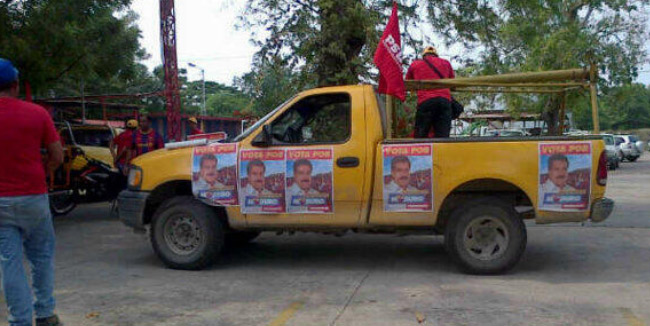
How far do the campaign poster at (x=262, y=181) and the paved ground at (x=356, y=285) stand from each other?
0.73 metres

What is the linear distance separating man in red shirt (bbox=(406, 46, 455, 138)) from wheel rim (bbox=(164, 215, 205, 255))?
2.84m

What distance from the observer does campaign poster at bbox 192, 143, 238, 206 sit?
257 inches

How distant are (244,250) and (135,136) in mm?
3515

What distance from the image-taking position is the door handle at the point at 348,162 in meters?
6.33

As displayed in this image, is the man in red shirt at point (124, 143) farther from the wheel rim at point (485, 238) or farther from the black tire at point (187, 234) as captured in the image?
the wheel rim at point (485, 238)

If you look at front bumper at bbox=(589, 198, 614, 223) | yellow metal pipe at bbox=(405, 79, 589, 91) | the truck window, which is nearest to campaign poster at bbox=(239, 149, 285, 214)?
the truck window

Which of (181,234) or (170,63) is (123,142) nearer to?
(181,234)

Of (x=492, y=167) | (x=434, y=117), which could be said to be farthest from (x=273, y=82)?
(x=492, y=167)

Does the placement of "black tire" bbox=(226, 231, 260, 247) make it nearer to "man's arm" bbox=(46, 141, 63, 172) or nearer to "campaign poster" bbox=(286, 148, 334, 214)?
"campaign poster" bbox=(286, 148, 334, 214)

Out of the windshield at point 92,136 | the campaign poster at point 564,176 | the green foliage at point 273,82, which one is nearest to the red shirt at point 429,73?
the campaign poster at point 564,176

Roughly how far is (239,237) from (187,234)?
1.19 metres

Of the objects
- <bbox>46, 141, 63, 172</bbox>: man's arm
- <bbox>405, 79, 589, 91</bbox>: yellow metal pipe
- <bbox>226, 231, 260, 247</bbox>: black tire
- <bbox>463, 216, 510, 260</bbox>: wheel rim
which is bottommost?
<bbox>226, 231, 260, 247</bbox>: black tire

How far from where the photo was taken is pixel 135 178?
274 inches

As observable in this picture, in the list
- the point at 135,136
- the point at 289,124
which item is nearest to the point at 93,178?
the point at 135,136
